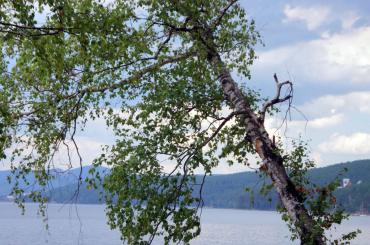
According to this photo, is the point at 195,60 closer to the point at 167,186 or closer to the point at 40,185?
the point at 167,186

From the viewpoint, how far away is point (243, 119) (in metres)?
18.1

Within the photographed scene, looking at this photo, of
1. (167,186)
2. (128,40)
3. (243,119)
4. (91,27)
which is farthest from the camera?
(243,119)

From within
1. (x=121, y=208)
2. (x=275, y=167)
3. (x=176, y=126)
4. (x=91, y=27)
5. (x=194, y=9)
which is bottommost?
(x=121, y=208)

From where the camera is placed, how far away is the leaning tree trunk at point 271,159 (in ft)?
51.2

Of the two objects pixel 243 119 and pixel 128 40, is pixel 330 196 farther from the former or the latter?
pixel 128 40

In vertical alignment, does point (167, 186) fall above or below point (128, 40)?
below

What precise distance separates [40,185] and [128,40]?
6299 mm

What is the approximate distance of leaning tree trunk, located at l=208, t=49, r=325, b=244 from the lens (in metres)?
15.6

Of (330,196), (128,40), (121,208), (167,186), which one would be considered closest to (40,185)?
(121,208)

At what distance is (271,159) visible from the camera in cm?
1719

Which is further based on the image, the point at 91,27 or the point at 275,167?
the point at 275,167

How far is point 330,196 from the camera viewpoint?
16.0m

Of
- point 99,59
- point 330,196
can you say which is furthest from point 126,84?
point 330,196

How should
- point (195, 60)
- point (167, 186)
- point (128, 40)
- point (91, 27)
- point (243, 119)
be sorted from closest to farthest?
point (91, 27), point (128, 40), point (167, 186), point (243, 119), point (195, 60)
